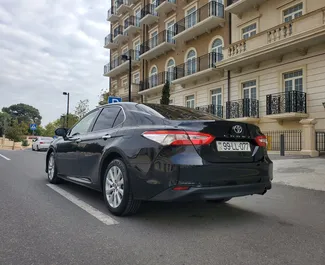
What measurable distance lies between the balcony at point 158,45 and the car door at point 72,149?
21.0 meters

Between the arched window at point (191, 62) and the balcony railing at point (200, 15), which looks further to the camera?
the arched window at point (191, 62)

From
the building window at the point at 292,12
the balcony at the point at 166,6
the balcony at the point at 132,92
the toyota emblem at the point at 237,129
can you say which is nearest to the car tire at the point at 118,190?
the toyota emblem at the point at 237,129

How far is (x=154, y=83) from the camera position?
2819 centimetres

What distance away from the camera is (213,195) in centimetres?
349

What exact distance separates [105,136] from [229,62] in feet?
50.1

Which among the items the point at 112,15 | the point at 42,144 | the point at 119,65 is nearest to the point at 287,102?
the point at 42,144

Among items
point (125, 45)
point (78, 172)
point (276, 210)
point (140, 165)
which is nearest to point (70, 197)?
point (78, 172)

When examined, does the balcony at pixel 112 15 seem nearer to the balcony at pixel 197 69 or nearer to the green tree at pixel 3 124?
the balcony at pixel 197 69

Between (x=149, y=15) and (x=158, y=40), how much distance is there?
2644 mm

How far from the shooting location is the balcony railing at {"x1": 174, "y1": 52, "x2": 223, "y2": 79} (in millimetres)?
21189

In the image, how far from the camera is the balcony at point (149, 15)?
1110 inches

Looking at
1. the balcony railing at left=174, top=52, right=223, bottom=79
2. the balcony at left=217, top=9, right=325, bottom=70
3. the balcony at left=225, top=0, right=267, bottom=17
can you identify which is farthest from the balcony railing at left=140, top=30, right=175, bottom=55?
the balcony at left=217, top=9, right=325, bottom=70

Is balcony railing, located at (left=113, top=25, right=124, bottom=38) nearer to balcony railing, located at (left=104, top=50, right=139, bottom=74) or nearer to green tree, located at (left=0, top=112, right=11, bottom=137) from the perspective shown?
balcony railing, located at (left=104, top=50, right=139, bottom=74)

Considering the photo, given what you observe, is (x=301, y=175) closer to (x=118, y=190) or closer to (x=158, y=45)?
(x=118, y=190)
